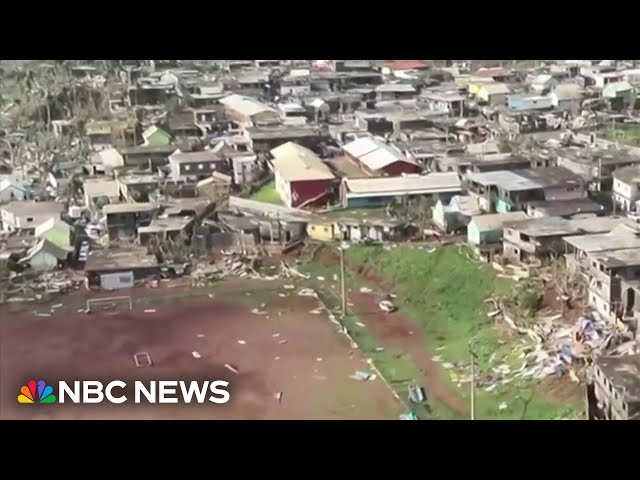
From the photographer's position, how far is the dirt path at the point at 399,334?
11.0ft

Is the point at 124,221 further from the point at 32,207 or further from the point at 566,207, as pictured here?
the point at 566,207

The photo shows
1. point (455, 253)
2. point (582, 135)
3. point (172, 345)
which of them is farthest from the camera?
point (582, 135)

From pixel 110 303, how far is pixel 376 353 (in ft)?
3.41

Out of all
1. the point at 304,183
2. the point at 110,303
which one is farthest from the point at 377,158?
the point at 110,303

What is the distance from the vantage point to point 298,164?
4.02 metres

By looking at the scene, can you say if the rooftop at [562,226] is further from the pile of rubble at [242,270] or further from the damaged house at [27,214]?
the damaged house at [27,214]

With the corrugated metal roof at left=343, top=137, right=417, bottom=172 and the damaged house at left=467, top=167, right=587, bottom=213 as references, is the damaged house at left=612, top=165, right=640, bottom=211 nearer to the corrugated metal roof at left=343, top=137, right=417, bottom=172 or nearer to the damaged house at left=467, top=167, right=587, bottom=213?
the damaged house at left=467, top=167, right=587, bottom=213

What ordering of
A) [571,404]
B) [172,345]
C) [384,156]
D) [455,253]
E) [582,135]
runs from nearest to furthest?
1. [571,404]
2. [172,345]
3. [455,253]
4. [384,156]
5. [582,135]

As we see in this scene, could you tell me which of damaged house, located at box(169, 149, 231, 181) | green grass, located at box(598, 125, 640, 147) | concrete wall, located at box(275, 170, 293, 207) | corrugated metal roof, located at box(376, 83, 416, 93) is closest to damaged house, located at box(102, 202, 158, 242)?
damaged house, located at box(169, 149, 231, 181)

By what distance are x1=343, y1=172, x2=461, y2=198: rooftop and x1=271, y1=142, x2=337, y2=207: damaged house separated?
0.30 feet

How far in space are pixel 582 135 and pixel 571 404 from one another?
1500 mm

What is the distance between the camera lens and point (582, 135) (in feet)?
14.0
